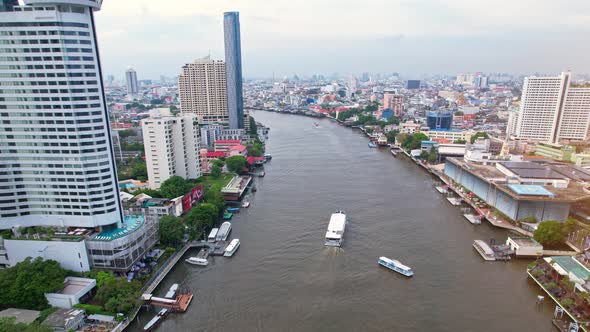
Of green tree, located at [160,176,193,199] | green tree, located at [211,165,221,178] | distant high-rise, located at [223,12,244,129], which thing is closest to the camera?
green tree, located at [160,176,193,199]

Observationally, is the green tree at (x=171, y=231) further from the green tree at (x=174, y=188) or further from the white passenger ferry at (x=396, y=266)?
the white passenger ferry at (x=396, y=266)

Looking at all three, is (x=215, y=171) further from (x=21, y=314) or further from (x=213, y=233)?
(x=21, y=314)

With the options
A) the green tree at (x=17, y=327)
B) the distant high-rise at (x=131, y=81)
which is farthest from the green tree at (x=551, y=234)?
the distant high-rise at (x=131, y=81)

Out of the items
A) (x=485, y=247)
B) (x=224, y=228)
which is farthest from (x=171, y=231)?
(x=485, y=247)

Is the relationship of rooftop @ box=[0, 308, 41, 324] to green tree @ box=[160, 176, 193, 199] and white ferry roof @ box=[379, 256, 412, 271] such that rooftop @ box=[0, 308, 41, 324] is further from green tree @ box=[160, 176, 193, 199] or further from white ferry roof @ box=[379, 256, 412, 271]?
white ferry roof @ box=[379, 256, 412, 271]

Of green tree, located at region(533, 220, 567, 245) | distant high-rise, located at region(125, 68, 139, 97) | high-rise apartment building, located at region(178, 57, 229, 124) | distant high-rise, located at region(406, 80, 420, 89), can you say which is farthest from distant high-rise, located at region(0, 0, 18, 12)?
distant high-rise, located at region(406, 80, 420, 89)
